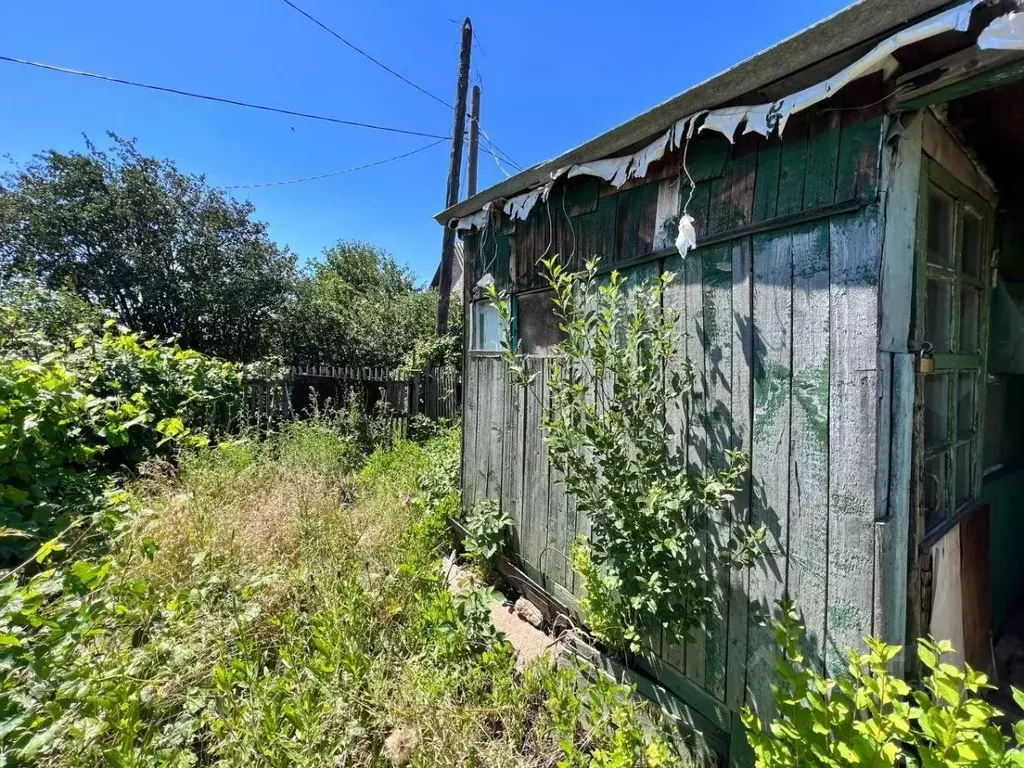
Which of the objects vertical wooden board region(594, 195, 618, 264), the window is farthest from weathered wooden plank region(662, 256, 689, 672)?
the window

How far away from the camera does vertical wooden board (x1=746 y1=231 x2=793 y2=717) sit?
1741mm

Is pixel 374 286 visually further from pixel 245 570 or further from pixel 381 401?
pixel 245 570

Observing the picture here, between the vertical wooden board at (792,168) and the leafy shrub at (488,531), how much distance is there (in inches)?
101

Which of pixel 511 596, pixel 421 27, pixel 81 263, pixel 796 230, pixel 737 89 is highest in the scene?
pixel 421 27

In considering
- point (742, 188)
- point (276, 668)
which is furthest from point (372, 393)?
point (742, 188)

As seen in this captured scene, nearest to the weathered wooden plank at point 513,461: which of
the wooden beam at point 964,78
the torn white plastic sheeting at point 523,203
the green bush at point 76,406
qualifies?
the torn white plastic sheeting at point 523,203

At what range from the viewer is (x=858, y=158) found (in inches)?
60.8

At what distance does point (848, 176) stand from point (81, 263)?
14493 millimetres

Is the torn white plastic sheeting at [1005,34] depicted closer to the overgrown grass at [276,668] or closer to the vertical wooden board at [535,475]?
the vertical wooden board at [535,475]

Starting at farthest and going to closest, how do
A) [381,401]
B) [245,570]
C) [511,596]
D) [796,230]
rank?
[381,401]
[511,596]
[245,570]
[796,230]

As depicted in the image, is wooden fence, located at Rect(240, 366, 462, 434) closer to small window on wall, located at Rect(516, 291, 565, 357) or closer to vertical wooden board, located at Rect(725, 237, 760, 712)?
small window on wall, located at Rect(516, 291, 565, 357)

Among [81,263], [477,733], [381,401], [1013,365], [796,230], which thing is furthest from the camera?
[81,263]

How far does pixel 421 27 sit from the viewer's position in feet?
24.4

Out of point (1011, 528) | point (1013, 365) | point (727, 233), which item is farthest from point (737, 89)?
point (1011, 528)
